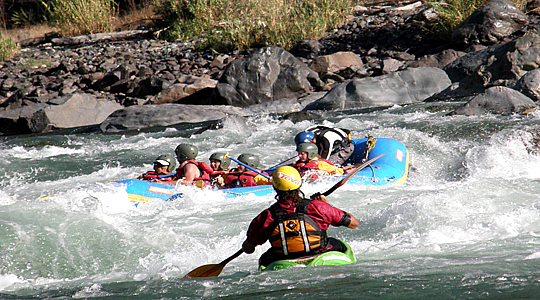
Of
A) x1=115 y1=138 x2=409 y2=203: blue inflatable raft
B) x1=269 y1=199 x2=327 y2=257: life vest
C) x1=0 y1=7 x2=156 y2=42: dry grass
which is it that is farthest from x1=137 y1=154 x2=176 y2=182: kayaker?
x1=0 y1=7 x2=156 y2=42: dry grass

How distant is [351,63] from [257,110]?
10.8 feet

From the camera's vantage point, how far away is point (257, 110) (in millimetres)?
12227

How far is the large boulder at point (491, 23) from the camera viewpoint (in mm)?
13086

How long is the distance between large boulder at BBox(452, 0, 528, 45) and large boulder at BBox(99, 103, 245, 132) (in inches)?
246

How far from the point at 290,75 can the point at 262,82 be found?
2.35 feet

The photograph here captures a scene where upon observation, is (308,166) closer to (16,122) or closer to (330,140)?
(330,140)

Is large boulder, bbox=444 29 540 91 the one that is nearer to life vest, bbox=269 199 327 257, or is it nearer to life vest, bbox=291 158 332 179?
life vest, bbox=291 158 332 179

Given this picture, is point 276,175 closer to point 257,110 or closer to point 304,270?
point 304,270

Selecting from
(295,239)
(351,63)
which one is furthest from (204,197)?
(351,63)

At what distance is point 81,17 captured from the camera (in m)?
18.7

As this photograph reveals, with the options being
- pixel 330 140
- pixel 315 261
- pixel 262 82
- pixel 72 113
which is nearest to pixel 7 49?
pixel 72 113

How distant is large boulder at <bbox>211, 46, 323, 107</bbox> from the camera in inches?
501

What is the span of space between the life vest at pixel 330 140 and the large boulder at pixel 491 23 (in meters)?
7.61

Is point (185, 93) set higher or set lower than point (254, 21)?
lower
